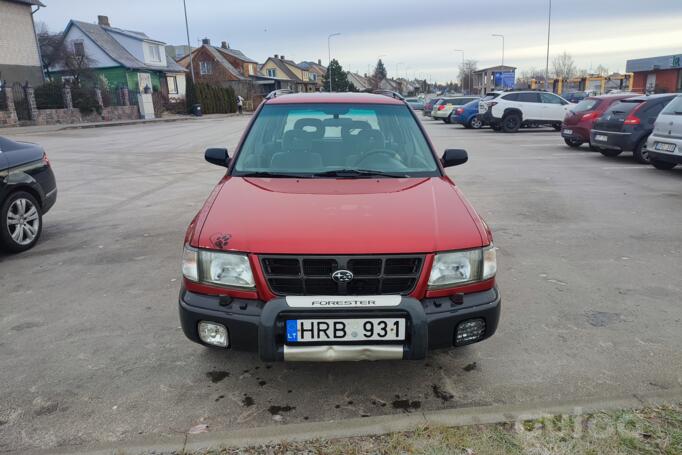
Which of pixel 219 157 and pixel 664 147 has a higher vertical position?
pixel 219 157

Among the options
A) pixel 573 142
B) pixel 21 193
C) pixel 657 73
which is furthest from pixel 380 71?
pixel 21 193

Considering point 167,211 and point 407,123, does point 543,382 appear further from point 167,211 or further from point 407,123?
point 167,211

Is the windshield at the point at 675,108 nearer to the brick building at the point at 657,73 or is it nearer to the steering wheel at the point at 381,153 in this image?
the steering wheel at the point at 381,153

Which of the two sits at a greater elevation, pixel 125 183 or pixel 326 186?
pixel 326 186

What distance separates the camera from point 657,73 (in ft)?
191

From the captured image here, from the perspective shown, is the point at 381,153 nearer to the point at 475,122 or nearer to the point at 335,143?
the point at 335,143

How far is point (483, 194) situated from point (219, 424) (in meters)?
7.19

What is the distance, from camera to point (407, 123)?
4348 mm

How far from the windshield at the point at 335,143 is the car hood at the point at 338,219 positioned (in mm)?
302

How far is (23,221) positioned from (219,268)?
434 cm

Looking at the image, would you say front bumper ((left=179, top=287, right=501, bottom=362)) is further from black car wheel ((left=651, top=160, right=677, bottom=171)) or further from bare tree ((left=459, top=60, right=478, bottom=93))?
bare tree ((left=459, top=60, right=478, bottom=93))

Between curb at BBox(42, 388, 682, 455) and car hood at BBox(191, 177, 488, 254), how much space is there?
0.91 metres

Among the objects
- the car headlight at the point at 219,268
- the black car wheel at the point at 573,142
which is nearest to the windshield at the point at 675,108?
the black car wheel at the point at 573,142

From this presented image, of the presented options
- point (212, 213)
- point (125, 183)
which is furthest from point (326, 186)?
point (125, 183)
